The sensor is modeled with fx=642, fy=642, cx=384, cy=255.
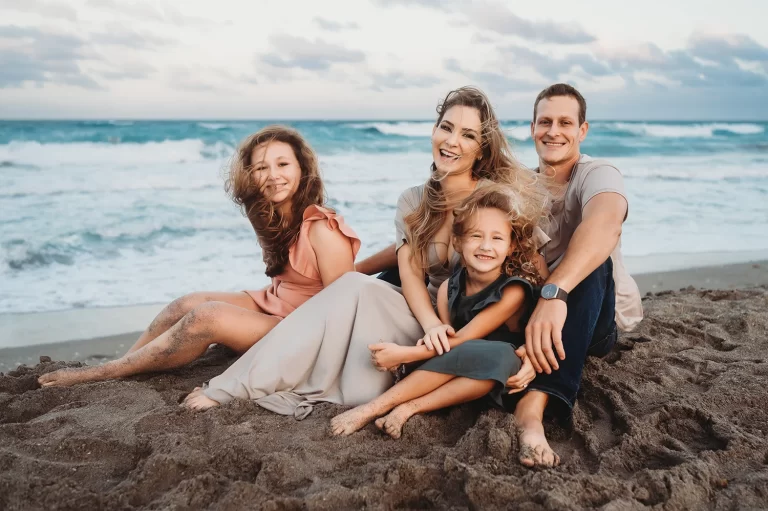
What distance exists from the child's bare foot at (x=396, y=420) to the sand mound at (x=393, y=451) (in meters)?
0.03

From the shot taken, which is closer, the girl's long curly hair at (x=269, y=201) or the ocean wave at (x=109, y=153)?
the girl's long curly hair at (x=269, y=201)

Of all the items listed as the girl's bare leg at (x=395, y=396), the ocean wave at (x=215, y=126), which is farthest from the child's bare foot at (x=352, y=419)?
the ocean wave at (x=215, y=126)

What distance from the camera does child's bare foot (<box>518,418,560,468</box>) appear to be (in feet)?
7.22

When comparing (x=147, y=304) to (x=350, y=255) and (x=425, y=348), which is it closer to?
(x=350, y=255)

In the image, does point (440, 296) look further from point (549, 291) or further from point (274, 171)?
point (274, 171)

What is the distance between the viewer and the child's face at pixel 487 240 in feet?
8.81

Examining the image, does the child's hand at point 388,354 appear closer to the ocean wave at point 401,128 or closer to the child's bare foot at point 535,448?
the child's bare foot at point 535,448

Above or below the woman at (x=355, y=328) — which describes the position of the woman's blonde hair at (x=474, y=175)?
above

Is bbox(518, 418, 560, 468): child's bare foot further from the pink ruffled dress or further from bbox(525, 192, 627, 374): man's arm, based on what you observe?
the pink ruffled dress

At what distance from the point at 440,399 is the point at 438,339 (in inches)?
9.4

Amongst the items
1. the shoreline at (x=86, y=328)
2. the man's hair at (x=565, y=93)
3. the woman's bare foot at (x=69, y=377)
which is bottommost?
the shoreline at (x=86, y=328)

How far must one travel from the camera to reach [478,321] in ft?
8.71

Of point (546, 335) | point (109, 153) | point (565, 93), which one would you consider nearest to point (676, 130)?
point (109, 153)

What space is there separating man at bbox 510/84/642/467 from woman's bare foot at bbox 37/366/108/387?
1.97 m
